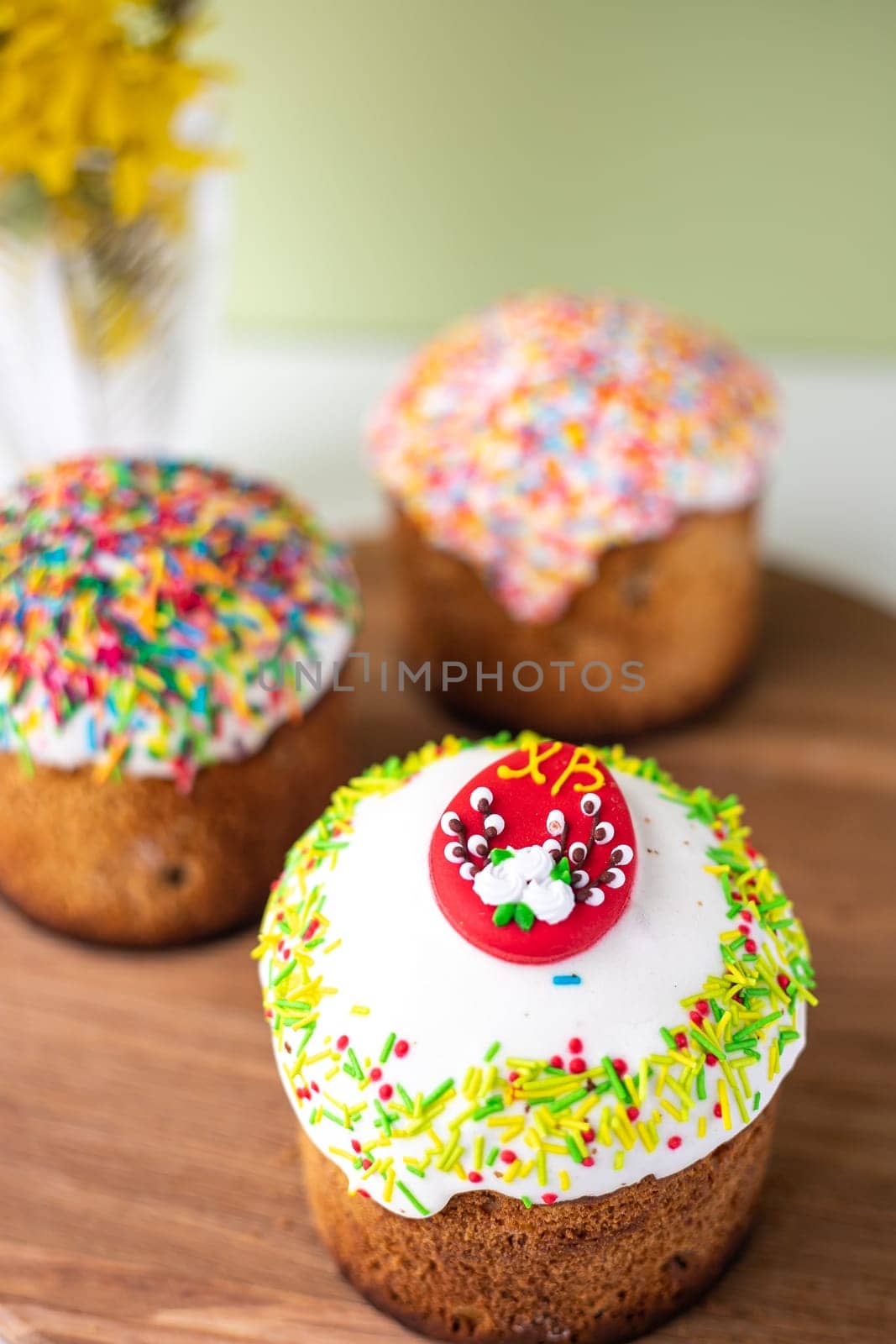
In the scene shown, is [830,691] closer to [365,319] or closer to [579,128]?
[579,128]

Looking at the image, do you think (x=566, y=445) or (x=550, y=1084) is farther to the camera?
(x=566, y=445)

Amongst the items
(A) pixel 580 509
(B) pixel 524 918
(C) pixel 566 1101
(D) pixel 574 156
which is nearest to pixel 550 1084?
(C) pixel 566 1101

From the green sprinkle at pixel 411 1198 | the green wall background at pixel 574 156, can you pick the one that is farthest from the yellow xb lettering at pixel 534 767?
the green wall background at pixel 574 156

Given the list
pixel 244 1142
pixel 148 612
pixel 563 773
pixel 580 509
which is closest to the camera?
pixel 563 773

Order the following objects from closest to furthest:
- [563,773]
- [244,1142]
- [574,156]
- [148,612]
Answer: [563,773] < [244,1142] < [148,612] < [574,156]

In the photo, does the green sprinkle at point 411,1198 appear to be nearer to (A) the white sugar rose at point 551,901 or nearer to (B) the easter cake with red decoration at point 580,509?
(A) the white sugar rose at point 551,901

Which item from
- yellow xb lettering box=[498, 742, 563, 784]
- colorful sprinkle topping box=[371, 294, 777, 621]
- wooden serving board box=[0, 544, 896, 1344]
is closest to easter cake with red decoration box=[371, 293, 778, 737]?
colorful sprinkle topping box=[371, 294, 777, 621]

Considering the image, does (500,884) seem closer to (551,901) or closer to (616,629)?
(551,901)
